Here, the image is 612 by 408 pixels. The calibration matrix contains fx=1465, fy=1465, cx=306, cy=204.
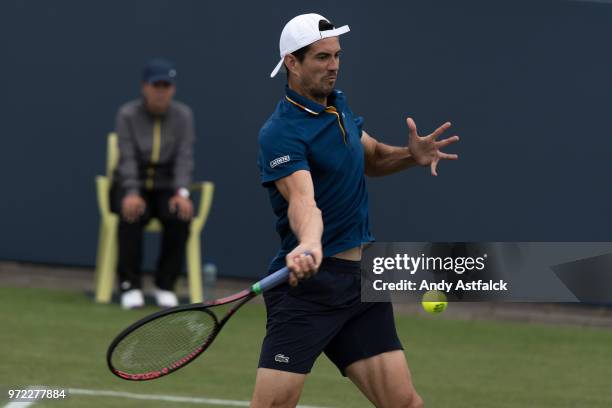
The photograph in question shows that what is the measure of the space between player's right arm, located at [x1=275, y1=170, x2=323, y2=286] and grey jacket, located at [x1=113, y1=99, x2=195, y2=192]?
15.8ft

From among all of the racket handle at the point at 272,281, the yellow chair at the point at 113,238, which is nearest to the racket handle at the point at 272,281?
the racket handle at the point at 272,281

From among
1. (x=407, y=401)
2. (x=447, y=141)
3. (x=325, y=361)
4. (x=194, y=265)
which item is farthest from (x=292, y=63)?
(x=194, y=265)

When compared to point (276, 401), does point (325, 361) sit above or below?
below

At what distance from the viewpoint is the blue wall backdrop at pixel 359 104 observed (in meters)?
10.1

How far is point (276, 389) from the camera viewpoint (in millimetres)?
5418

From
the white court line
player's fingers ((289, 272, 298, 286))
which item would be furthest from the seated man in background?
player's fingers ((289, 272, 298, 286))

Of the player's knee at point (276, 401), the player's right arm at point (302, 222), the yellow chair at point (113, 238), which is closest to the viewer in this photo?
the player's right arm at point (302, 222)

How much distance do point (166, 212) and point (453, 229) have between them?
2012mm

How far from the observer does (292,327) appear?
5.53m

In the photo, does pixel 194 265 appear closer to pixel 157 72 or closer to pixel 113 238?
pixel 113 238

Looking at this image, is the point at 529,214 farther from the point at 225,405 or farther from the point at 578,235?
the point at 225,405

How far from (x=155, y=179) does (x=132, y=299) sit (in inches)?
33.6

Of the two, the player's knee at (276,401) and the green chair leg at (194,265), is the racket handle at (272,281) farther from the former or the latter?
the green chair leg at (194,265)

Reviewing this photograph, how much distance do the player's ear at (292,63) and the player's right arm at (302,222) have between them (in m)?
0.45
